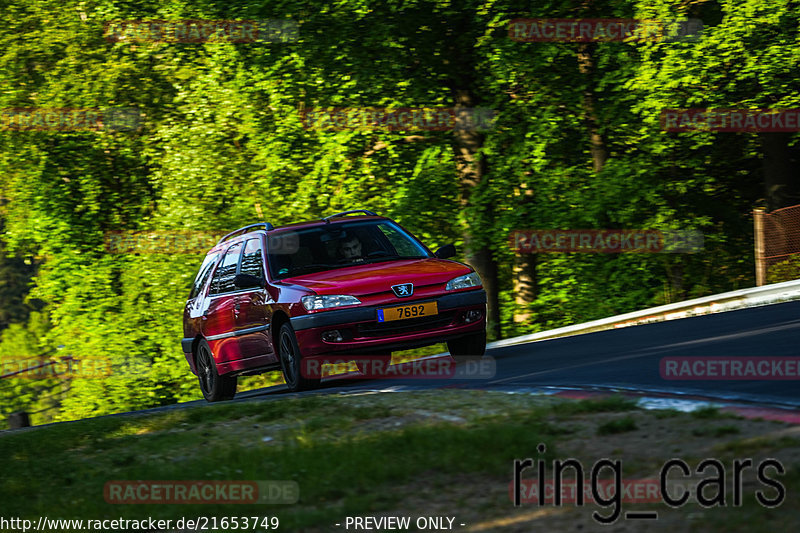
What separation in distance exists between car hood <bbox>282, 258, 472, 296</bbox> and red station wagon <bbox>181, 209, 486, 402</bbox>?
1 cm

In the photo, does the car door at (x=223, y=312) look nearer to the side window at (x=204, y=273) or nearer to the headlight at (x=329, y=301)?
the side window at (x=204, y=273)

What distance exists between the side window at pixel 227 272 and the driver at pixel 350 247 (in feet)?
4.63

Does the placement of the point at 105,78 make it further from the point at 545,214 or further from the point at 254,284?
the point at 254,284

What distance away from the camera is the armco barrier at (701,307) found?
51.6ft

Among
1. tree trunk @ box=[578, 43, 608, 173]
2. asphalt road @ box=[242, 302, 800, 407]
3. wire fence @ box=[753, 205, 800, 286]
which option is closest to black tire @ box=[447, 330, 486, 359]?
asphalt road @ box=[242, 302, 800, 407]

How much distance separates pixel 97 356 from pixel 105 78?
761cm

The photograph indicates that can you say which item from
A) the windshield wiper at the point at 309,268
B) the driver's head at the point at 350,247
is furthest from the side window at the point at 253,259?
the driver's head at the point at 350,247

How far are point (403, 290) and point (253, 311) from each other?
190cm

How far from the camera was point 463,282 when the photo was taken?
473 inches

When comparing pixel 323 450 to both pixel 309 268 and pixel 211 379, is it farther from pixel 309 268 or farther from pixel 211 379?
pixel 211 379

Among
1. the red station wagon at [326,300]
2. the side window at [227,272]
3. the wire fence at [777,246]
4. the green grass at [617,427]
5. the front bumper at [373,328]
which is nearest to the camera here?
the green grass at [617,427]

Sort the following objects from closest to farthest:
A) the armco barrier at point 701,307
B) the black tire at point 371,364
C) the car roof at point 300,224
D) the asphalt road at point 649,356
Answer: the asphalt road at point 649,356 < the black tire at point 371,364 < the car roof at point 300,224 < the armco barrier at point 701,307

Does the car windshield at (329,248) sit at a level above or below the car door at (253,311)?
above

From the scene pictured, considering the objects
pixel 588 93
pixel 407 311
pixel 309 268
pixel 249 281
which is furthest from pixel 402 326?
pixel 588 93
